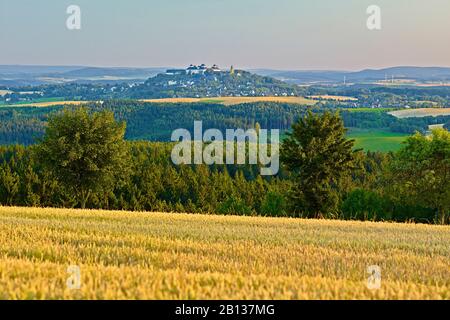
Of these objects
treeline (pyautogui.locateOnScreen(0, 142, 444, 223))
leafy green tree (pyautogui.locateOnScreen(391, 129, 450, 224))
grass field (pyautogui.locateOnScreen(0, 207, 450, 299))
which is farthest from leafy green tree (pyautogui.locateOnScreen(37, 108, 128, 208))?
grass field (pyautogui.locateOnScreen(0, 207, 450, 299))

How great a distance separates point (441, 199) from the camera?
56844 mm

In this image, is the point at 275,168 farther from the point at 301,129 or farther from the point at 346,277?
the point at 346,277

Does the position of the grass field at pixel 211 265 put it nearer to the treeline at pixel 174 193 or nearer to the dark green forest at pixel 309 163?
the dark green forest at pixel 309 163

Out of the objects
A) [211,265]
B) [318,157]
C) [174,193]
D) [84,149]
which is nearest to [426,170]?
[318,157]

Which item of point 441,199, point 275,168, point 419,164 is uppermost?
point 419,164

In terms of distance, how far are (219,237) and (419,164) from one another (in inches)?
1761

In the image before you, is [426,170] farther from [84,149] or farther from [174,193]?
[174,193]

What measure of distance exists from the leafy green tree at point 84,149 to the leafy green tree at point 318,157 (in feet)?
54.8

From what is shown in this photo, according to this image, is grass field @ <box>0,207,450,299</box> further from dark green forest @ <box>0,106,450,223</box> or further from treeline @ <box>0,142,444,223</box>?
treeline @ <box>0,142,444,223</box>

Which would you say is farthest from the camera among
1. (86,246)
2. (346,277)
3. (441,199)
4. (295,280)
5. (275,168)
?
(275,168)

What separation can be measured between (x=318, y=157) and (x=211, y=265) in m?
39.5

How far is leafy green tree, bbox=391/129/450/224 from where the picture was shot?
56.6 metres
